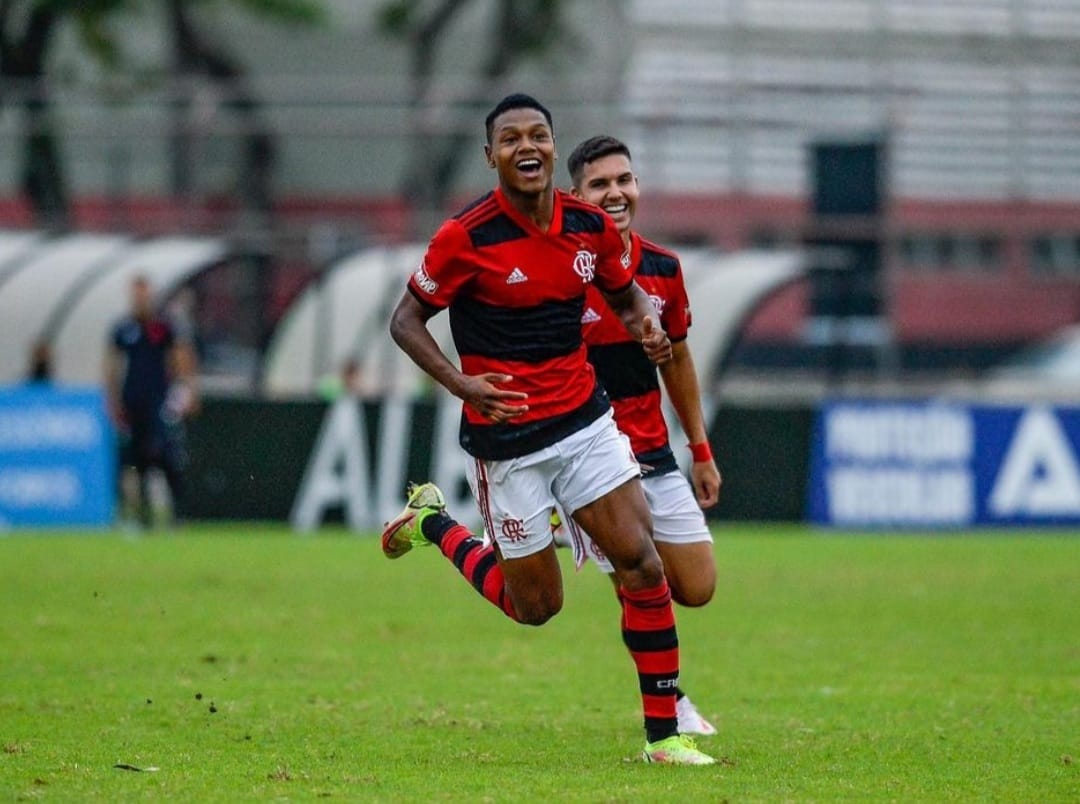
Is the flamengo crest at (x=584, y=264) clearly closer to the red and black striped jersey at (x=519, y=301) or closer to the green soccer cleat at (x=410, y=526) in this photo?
the red and black striped jersey at (x=519, y=301)

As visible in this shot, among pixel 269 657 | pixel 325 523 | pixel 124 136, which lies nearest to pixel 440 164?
pixel 124 136

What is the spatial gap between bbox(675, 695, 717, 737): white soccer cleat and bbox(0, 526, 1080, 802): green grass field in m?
0.09

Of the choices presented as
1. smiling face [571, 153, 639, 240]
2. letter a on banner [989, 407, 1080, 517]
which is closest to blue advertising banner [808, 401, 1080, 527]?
letter a on banner [989, 407, 1080, 517]

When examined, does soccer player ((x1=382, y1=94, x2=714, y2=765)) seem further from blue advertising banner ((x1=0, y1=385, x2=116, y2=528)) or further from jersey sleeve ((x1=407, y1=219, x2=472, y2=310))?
blue advertising banner ((x1=0, y1=385, x2=116, y2=528))

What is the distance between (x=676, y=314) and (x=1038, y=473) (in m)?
13.0

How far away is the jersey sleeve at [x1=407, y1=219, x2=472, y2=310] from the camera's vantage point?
7.93 metres

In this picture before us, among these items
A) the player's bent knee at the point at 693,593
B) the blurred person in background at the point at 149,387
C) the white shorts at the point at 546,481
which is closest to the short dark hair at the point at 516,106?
the white shorts at the point at 546,481

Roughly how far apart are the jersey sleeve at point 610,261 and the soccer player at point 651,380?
726mm

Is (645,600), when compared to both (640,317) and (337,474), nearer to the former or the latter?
(640,317)

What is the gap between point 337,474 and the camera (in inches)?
835

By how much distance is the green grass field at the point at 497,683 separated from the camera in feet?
24.8

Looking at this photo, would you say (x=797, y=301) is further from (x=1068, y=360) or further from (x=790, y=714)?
(x=790, y=714)

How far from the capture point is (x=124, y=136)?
2977 cm

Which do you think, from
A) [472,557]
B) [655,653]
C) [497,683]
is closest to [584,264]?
[655,653]
